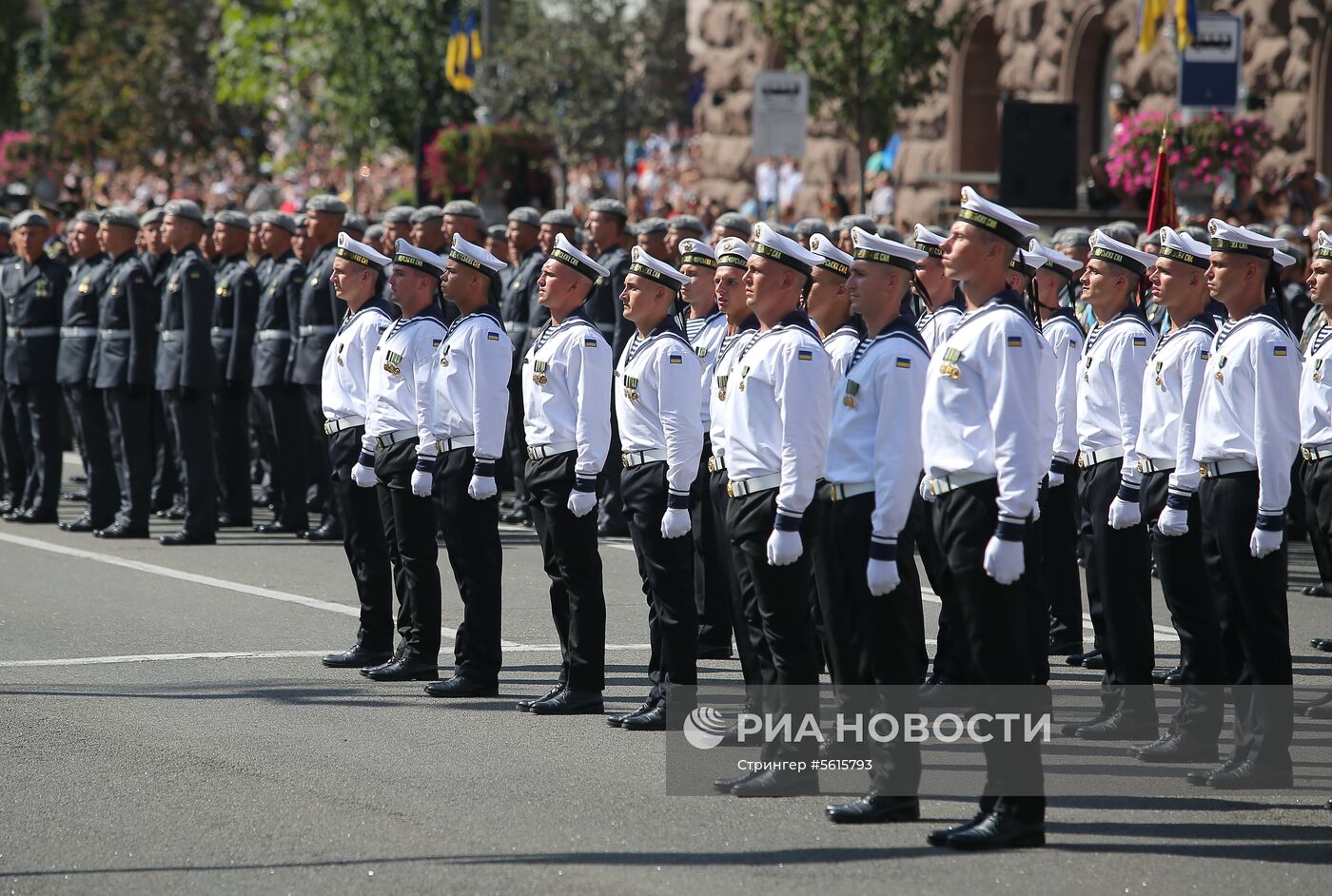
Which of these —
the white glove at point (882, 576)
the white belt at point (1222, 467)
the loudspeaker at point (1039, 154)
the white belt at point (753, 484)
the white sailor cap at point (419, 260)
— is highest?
the loudspeaker at point (1039, 154)

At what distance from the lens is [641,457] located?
873 cm

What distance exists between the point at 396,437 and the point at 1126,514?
11.5 feet

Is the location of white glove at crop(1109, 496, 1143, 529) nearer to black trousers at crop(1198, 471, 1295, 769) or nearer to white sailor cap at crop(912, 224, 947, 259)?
black trousers at crop(1198, 471, 1295, 769)

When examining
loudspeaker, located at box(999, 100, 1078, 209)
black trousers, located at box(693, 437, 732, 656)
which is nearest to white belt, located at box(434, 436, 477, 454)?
black trousers, located at box(693, 437, 732, 656)

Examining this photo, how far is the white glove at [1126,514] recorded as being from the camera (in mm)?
8461

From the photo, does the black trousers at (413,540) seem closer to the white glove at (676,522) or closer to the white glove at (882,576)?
the white glove at (676,522)

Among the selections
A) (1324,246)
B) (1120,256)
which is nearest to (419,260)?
(1120,256)

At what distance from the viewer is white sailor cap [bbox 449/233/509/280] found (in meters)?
9.20

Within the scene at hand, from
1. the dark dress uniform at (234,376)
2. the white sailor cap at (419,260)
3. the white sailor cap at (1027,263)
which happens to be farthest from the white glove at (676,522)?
the dark dress uniform at (234,376)

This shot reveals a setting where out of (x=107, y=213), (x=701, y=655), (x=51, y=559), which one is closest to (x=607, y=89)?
Answer: (x=107, y=213)

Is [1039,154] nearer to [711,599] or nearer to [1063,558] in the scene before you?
[1063,558]

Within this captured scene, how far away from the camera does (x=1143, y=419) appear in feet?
28.1

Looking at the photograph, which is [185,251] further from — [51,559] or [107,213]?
[51,559]

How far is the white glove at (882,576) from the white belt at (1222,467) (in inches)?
72.0
